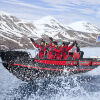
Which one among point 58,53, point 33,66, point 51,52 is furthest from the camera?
point 58,53

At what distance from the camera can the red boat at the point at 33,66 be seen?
58.4ft

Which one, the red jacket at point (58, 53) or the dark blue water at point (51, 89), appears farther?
the red jacket at point (58, 53)

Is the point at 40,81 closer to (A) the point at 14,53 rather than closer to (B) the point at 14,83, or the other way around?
(B) the point at 14,83

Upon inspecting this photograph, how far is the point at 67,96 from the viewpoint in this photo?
44.0 ft

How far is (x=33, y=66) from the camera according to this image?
60.4 ft

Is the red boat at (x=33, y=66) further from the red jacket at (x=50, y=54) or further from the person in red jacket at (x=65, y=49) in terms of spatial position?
the red jacket at (x=50, y=54)

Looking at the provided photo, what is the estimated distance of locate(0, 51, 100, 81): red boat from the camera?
701 inches

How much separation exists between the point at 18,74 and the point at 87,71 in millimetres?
8179

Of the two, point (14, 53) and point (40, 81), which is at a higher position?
point (14, 53)

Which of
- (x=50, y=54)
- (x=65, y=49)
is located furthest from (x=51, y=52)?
(x=65, y=49)

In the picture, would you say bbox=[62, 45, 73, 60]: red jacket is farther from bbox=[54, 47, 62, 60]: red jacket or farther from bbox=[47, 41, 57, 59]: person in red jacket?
bbox=[47, 41, 57, 59]: person in red jacket

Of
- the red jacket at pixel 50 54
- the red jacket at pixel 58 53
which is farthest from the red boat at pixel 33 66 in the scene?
the red jacket at pixel 50 54

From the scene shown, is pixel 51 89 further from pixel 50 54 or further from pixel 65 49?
pixel 65 49

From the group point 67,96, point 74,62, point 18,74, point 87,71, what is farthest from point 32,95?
point 87,71
